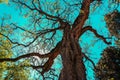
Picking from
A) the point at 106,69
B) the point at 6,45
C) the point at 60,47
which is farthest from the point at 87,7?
the point at 106,69

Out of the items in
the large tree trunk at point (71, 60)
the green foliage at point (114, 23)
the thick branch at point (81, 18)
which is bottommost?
the large tree trunk at point (71, 60)

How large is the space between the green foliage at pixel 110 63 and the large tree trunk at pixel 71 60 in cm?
1241

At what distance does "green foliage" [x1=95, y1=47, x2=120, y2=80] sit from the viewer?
24.6 meters

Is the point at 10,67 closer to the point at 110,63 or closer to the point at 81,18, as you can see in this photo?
the point at 81,18

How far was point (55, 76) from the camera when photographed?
14.5 m

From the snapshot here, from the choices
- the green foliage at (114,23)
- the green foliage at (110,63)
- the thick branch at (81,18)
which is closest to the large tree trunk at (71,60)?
the thick branch at (81,18)

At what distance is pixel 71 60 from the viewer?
438 inches

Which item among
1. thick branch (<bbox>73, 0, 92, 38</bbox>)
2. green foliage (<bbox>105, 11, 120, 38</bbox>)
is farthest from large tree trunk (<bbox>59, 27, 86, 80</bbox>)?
green foliage (<bbox>105, 11, 120, 38</bbox>)

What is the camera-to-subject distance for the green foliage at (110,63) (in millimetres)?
24641

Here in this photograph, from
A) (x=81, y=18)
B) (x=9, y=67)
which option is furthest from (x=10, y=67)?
(x=81, y=18)

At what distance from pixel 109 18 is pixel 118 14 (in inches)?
38.6

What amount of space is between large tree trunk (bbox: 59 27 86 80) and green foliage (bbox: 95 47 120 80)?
1241cm

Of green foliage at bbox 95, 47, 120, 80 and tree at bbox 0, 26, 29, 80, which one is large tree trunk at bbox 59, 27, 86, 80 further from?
green foliage at bbox 95, 47, 120, 80

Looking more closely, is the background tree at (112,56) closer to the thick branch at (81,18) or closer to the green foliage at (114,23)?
the green foliage at (114,23)
